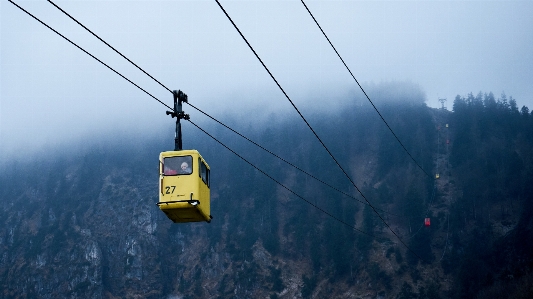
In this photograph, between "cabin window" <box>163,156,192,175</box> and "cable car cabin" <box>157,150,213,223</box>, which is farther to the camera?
"cabin window" <box>163,156,192,175</box>

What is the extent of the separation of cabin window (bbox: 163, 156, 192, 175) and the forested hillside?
65.2 metres

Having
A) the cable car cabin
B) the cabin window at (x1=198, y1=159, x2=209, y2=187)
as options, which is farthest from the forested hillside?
the cable car cabin

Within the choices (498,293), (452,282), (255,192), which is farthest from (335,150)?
(498,293)

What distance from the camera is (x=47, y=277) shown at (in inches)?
5448

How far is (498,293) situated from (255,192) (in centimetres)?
8174

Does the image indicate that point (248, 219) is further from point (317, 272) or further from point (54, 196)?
point (54, 196)

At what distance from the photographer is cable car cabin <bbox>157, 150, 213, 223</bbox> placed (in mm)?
18234

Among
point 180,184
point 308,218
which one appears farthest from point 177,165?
point 308,218

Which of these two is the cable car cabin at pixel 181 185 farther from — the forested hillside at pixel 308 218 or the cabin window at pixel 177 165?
Result: the forested hillside at pixel 308 218

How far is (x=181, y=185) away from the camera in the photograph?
61.3ft

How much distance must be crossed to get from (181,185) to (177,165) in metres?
0.81

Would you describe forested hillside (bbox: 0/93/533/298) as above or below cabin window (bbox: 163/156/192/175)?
above

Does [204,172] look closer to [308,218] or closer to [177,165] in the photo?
[177,165]

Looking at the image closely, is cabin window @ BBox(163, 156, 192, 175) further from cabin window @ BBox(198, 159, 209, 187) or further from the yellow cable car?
cabin window @ BBox(198, 159, 209, 187)
